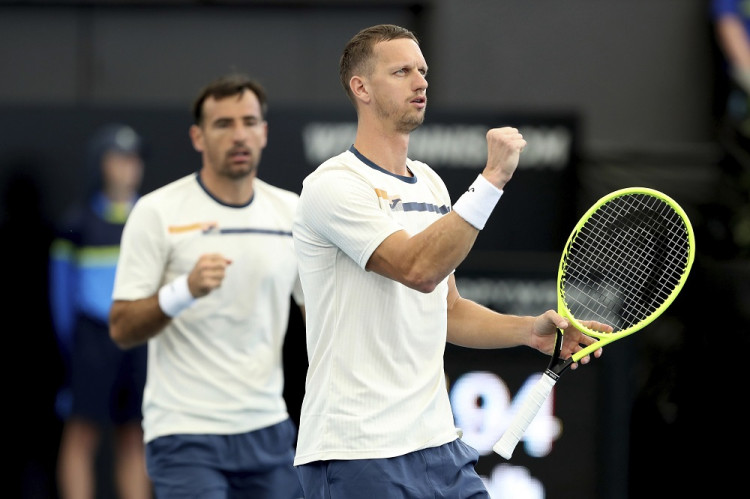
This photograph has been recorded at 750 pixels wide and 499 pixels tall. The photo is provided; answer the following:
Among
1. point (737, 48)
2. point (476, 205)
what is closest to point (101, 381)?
point (476, 205)

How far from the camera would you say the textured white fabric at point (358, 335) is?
3.75 meters

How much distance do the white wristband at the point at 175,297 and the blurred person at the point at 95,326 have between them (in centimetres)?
209

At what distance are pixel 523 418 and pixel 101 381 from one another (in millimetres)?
3781

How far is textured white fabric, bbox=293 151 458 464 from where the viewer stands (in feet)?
12.3

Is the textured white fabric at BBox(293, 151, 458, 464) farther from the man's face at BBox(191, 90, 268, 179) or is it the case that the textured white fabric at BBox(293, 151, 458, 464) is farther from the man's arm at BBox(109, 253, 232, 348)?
the man's face at BBox(191, 90, 268, 179)

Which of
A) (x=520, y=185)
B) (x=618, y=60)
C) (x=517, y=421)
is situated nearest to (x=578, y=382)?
(x=520, y=185)

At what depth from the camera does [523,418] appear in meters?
3.82

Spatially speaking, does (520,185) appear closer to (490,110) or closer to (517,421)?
(490,110)

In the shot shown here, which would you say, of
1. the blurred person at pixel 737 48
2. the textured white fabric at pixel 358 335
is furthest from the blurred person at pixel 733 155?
the textured white fabric at pixel 358 335

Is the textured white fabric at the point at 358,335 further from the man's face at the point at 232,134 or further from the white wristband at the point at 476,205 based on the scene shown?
the man's face at the point at 232,134

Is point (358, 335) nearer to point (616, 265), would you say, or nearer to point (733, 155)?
point (616, 265)

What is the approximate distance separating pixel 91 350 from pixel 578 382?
2518 mm

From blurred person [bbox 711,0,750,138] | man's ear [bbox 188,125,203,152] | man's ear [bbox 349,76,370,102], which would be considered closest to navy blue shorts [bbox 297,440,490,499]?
man's ear [bbox 349,76,370,102]

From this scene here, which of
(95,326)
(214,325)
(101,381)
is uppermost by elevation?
(214,325)
